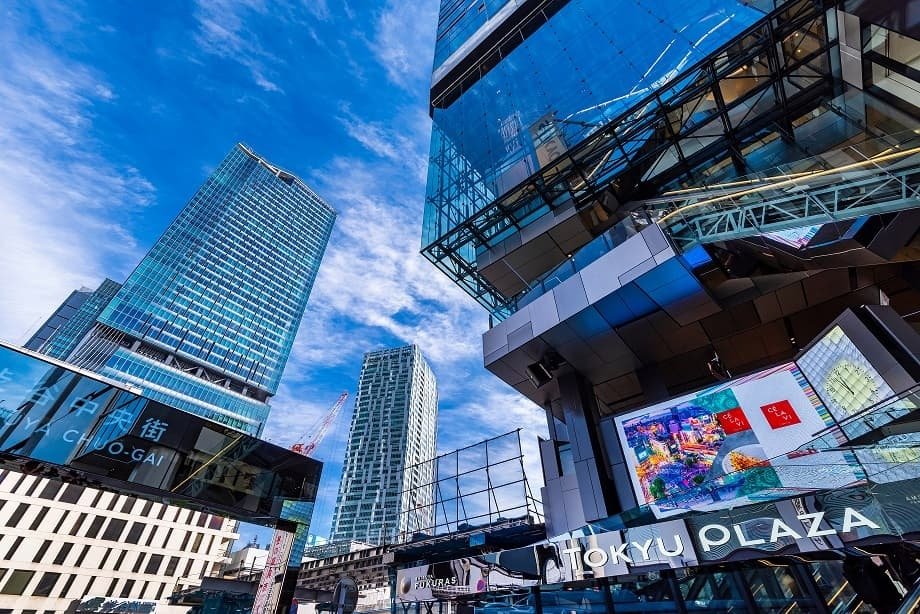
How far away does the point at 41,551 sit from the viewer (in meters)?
44.5

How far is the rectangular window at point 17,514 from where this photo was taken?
4354cm

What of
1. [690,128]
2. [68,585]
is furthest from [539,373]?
[68,585]

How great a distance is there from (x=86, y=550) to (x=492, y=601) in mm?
63566

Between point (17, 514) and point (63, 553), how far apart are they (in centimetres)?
680

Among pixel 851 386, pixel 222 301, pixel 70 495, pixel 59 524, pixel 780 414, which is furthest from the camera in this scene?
pixel 222 301

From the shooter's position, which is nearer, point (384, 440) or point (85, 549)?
point (85, 549)

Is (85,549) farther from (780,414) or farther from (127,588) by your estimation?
(780,414)

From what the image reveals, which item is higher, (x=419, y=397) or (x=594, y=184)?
(x=419, y=397)

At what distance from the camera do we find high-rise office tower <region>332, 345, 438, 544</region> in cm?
12950

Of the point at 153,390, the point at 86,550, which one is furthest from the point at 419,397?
the point at 86,550

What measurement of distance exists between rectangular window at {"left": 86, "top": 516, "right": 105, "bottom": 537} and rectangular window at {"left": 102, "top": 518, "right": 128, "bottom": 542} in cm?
87

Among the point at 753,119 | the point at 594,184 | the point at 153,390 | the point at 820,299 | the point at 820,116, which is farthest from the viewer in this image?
the point at 153,390

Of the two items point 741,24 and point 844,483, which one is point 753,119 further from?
point 844,483

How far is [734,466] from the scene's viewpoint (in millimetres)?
11656
